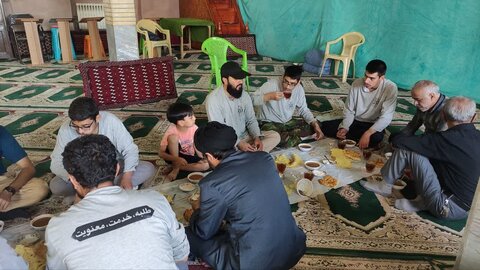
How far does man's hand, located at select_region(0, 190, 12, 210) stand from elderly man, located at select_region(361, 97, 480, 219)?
274 centimetres

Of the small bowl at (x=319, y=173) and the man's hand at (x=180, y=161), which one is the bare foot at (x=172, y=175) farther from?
the small bowl at (x=319, y=173)

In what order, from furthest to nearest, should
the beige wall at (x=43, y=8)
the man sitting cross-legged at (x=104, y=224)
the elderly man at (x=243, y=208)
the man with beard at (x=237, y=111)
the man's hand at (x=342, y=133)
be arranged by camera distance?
the beige wall at (x=43, y=8) → the man's hand at (x=342, y=133) → the man with beard at (x=237, y=111) → the elderly man at (x=243, y=208) → the man sitting cross-legged at (x=104, y=224)

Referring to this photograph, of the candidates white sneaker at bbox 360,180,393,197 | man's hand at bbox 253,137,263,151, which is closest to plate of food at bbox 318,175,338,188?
white sneaker at bbox 360,180,393,197

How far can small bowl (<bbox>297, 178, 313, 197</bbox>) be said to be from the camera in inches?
107

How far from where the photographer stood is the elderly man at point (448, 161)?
7.36 feet

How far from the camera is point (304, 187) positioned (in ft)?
8.98

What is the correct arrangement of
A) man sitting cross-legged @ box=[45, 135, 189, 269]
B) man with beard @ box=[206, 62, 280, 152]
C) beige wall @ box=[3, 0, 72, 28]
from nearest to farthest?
man sitting cross-legged @ box=[45, 135, 189, 269]
man with beard @ box=[206, 62, 280, 152]
beige wall @ box=[3, 0, 72, 28]

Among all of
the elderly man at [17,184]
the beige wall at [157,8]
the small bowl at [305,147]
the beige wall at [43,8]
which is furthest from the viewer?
the beige wall at [157,8]

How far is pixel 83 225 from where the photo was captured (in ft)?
3.91

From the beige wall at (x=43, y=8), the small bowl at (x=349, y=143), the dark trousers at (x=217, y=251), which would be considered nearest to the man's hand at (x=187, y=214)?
the dark trousers at (x=217, y=251)

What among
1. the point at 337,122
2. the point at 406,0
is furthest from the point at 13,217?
the point at 406,0

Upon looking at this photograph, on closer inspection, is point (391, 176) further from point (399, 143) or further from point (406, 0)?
point (406, 0)

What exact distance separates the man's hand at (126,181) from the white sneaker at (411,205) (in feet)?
6.77

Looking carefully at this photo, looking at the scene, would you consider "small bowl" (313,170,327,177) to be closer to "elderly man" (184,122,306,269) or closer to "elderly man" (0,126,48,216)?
"elderly man" (184,122,306,269)
